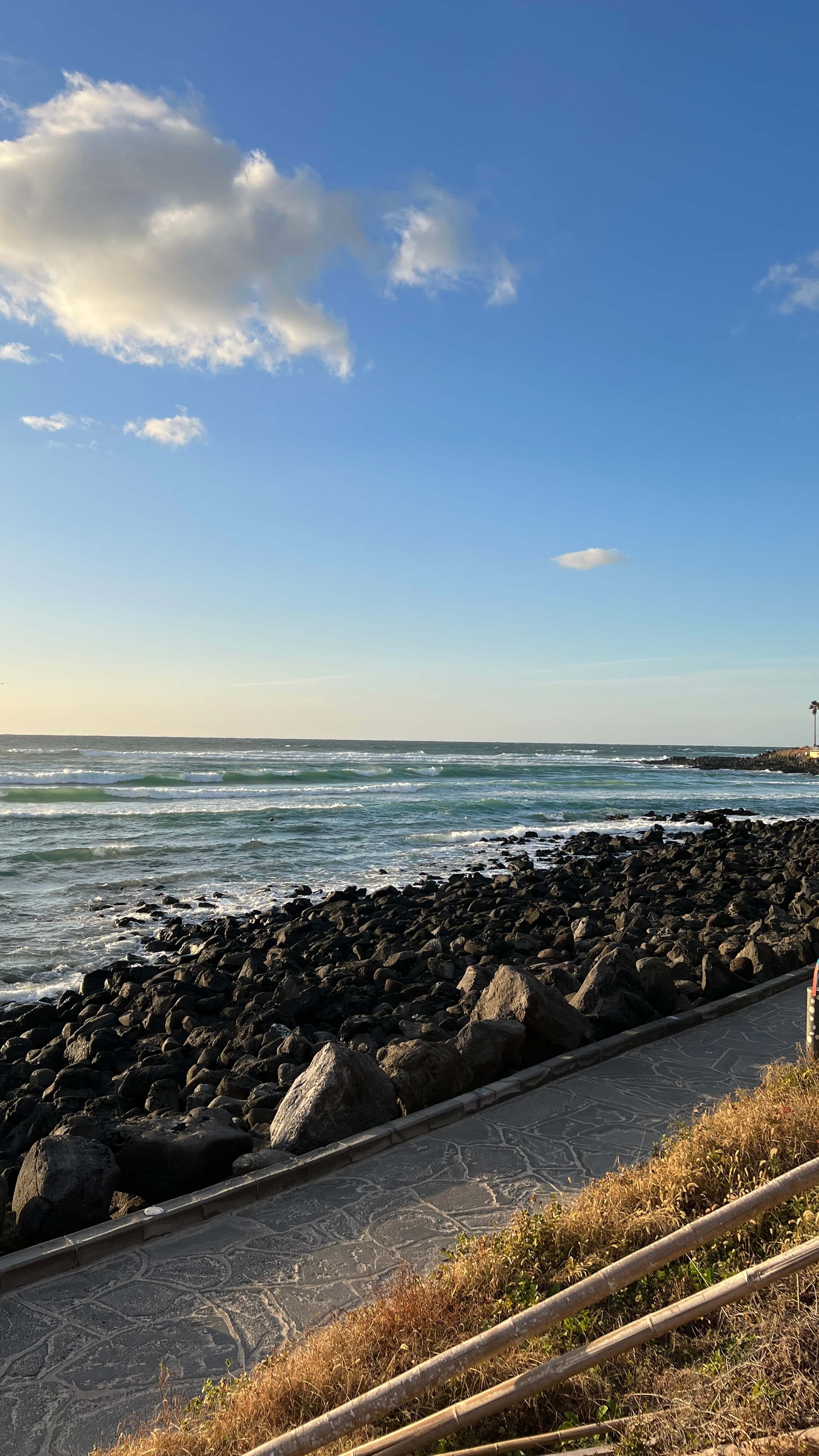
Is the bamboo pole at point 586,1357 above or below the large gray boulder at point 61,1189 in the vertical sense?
above

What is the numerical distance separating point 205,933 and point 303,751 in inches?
3121

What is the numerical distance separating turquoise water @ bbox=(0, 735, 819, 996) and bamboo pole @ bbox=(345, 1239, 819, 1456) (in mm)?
12085

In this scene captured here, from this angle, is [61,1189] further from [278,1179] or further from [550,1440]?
[550,1440]

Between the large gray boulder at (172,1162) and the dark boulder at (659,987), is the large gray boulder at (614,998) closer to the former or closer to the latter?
the dark boulder at (659,987)

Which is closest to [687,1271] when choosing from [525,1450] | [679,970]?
[525,1450]

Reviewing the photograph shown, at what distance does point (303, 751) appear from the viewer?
96.3 m

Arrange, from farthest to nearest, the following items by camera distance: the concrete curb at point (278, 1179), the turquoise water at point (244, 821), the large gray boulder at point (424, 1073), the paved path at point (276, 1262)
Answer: the turquoise water at point (244, 821) < the large gray boulder at point (424, 1073) < the concrete curb at point (278, 1179) < the paved path at point (276, 1262)

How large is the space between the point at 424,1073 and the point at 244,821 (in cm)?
2925

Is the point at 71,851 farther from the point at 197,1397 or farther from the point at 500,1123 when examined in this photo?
the point at 197,1397

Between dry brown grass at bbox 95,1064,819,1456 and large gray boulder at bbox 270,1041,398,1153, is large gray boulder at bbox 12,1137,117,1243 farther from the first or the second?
dry brown grass at bbox 95,1064,819,1456

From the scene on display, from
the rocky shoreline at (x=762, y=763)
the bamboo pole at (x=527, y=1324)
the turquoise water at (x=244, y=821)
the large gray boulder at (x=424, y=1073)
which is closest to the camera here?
the bamboo pole at (x=527, y=1324)

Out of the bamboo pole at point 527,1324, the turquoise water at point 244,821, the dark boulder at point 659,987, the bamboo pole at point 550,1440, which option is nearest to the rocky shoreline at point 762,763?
the turquoise water at point 244,821

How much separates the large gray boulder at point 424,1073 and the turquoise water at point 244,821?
890 centimetres

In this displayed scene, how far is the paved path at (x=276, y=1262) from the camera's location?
3.83m
